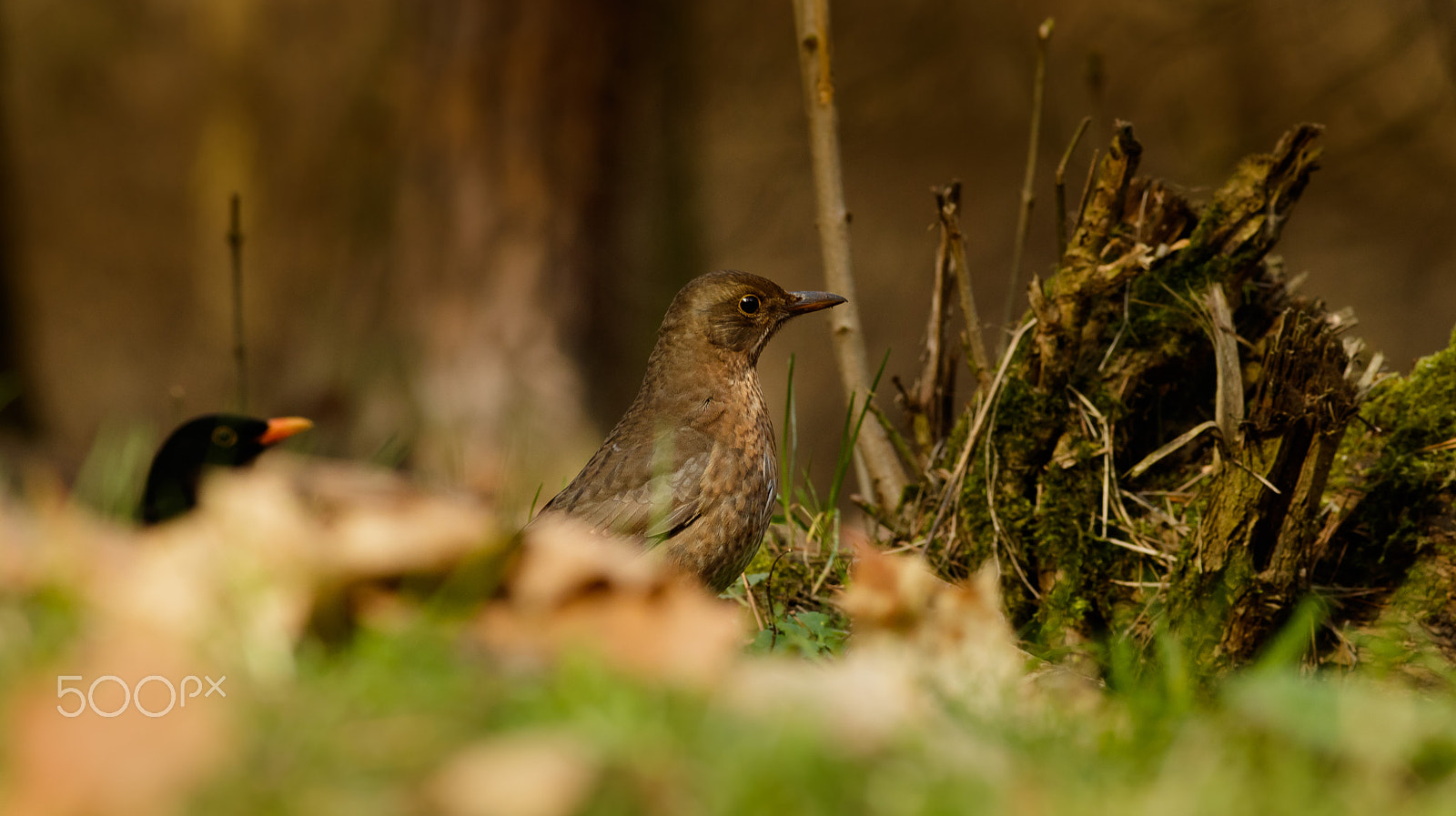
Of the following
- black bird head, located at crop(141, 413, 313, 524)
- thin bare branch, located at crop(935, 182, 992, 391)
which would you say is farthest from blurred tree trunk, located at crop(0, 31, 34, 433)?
thin bare branch, located at crop(935, 182, 992, 391)

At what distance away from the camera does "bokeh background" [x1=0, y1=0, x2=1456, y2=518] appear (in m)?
7.36

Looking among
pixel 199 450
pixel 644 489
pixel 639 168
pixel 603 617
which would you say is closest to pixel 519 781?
pixel 603 617

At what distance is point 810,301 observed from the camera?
13.8 feet

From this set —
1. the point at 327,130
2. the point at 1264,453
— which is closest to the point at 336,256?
the point at 327,130

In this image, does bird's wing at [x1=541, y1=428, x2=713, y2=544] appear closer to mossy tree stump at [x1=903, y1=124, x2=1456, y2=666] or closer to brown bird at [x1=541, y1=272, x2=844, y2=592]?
brown bird at [x1=541, y1=272, x2=844, y2=592]

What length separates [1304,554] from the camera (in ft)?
10.5

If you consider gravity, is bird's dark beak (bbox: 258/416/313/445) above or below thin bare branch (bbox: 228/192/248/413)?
below

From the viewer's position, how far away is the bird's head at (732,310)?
4.18 meters

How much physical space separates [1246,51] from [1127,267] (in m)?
4.92

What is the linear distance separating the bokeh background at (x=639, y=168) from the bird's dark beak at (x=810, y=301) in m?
1.62

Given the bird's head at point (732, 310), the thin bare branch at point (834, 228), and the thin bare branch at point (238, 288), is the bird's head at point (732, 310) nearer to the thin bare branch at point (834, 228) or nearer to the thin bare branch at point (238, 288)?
the thin bare branch at point (834, 228)

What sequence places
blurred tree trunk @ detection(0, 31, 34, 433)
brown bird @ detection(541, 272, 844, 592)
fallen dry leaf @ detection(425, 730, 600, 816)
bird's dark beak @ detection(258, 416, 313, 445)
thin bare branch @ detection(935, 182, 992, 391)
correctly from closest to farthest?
fallen dry leaf @ detection(425, 730, 600, 816) → brown bird @ detection(541, 272, 844, 592) → thin bare branch @ detection(935, 182, 992, 391) → bird's dark beak @ detection(258, 416, 313, 445) → blurred tree trunk @ detection(0, 31, 34, 433)

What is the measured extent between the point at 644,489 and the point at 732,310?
0.77 meters

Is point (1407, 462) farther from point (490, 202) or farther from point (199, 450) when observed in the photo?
point (490, 202)
